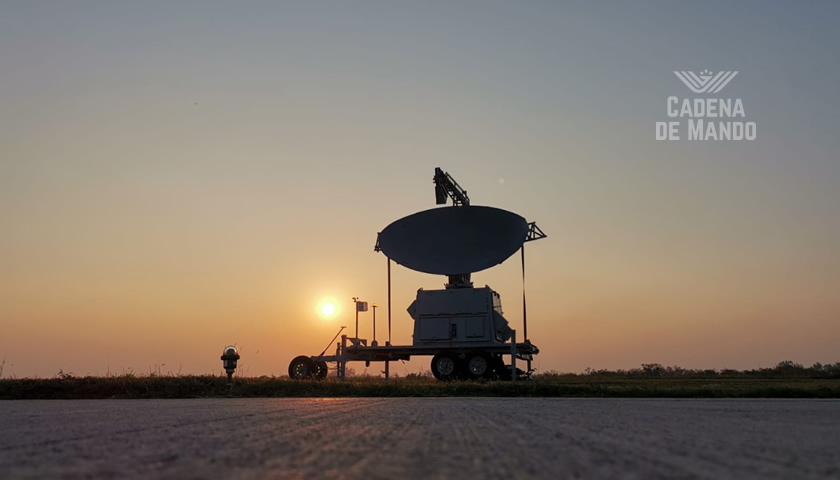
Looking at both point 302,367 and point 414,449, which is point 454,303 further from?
point 414,449

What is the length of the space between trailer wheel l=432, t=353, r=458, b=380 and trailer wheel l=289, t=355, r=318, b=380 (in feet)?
15.6

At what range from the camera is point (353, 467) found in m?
3.12

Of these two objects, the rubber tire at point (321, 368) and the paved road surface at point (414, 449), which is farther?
the rubber tire at point (321, 368)

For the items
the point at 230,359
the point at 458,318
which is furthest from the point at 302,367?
the point at 230,359

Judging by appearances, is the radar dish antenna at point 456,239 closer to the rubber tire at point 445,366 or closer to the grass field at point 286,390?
the rubber tire at point 445,366

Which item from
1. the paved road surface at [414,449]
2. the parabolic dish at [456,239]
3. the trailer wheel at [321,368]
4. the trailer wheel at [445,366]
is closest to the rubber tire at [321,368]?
the trailer wheel at [321,368]

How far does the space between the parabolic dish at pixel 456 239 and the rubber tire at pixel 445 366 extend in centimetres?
360

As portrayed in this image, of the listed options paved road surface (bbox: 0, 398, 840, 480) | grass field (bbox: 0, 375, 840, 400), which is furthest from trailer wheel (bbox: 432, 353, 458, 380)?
paved road surface (bbox: 0, 398, 840, 480)

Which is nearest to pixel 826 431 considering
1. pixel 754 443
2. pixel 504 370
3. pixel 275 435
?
pixel 754 443

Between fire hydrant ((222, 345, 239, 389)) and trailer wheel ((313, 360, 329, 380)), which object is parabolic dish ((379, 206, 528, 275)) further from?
fire hydrant ((222, 345, 239, 389))

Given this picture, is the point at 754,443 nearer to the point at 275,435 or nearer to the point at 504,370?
the point at 275,435

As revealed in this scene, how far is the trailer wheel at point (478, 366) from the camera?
93.9 ft

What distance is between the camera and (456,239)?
3139 cm

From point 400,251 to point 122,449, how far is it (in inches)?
1131
